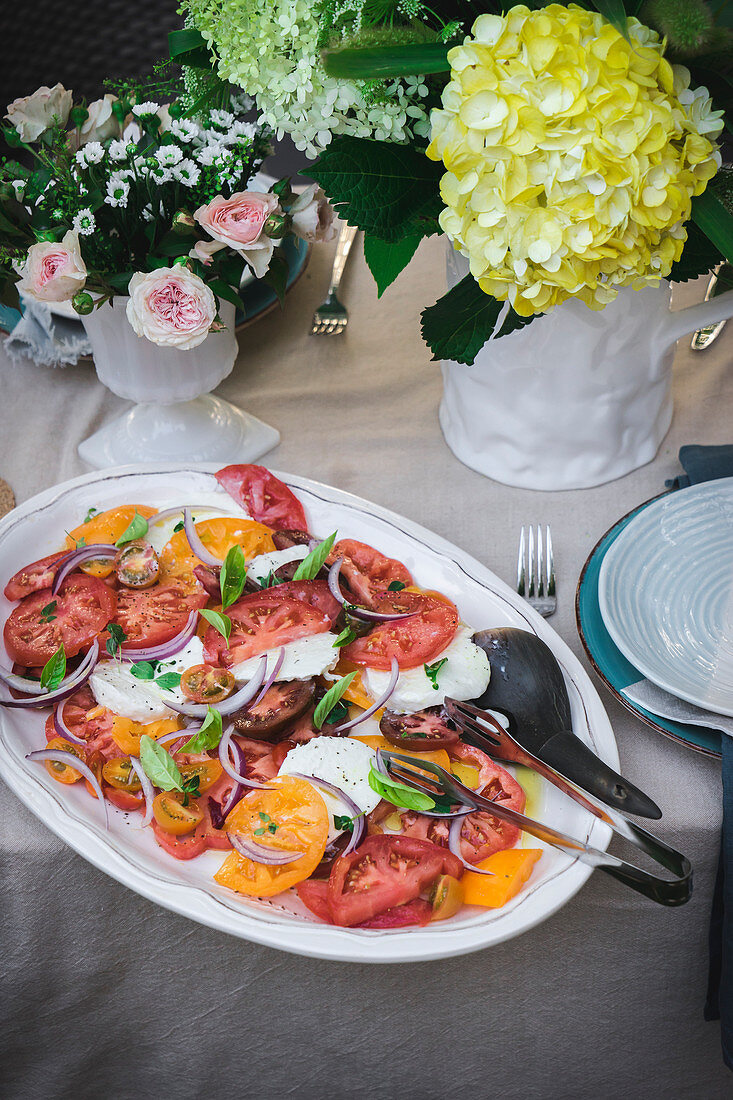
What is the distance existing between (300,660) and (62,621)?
10.4 inches

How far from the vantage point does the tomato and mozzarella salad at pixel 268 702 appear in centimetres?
79

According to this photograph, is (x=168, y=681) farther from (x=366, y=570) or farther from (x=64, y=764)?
(x=366, y=570)

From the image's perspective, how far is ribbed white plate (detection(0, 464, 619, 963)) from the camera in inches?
29.1

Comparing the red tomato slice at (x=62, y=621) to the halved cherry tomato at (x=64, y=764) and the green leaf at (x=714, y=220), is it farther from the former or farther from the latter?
the green leaf at (x=714, y=220)

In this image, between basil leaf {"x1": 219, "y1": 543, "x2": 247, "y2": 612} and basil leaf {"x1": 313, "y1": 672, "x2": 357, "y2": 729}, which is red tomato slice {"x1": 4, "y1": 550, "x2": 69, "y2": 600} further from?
basil leaf {"x1": 313, "y1": 672, "x2": 357, "y2": 729}

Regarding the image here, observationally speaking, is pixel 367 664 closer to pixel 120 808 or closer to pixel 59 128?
pixel 120 808

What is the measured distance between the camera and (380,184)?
0.90 meters

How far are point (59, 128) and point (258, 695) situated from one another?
77cm

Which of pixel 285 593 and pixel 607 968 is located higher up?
pixel 285 593

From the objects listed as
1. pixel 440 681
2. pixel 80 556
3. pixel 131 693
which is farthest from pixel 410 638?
pixel 80 556

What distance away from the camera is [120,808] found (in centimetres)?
86

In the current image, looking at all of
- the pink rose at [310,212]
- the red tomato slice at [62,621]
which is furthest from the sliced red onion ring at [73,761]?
the pink rose at [310,212]

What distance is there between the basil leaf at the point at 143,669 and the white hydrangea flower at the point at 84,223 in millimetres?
498

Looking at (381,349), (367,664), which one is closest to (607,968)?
(367,664)
